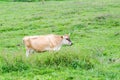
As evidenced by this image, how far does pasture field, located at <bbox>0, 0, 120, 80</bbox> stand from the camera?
10.9 meters

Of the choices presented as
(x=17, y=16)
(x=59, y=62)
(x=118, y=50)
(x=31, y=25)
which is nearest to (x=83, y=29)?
(x=31, y=25)

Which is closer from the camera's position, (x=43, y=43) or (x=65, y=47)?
(x=43, y=43)

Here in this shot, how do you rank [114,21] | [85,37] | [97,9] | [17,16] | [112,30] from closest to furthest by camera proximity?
[85,37] → [112,30] → [114,21] → [17,16] → [97,9]

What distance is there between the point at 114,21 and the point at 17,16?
905 centimetres

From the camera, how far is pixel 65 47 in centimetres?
1423

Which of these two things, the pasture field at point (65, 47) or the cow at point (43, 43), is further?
the cow at point (43, 43)

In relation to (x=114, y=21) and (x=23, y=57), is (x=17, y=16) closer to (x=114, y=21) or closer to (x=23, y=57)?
(x=114, y=21)

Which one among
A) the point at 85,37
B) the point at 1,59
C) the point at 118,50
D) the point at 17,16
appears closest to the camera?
the point at 1,59

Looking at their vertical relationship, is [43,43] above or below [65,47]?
above

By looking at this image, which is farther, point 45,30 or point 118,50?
point 45,30

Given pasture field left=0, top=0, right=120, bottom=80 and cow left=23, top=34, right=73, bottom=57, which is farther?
cow left=23, top=34, right=73, bottom=57

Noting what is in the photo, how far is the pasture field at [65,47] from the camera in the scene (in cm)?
1091

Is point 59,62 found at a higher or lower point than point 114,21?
higher

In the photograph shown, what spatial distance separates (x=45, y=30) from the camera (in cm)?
2231
